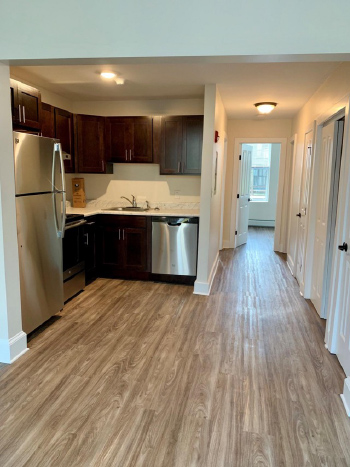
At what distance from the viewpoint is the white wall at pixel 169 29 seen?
193 cm

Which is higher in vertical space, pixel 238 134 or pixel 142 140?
pixel 238 134

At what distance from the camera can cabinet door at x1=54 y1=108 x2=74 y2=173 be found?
14.0 ft

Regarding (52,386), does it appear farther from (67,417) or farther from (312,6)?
(312,6)

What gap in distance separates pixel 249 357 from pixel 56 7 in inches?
113

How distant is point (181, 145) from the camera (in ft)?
15.0

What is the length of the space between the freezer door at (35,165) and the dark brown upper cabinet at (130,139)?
67.5 inches

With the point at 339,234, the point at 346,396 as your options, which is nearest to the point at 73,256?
the point at 339,234

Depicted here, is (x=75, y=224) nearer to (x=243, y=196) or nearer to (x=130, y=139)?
(x=130, y=139)

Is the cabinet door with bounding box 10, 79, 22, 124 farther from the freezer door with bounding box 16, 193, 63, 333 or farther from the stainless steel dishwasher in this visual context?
the stainless steel dishwasher

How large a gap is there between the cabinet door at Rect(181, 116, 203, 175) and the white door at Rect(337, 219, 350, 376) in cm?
244

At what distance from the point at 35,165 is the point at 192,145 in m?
2.28

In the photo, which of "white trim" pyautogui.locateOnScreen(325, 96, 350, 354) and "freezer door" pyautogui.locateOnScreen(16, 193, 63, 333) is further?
"freezer door" pyautogui.locateOnScreen(16, 193, 63, 333)

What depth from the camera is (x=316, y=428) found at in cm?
198

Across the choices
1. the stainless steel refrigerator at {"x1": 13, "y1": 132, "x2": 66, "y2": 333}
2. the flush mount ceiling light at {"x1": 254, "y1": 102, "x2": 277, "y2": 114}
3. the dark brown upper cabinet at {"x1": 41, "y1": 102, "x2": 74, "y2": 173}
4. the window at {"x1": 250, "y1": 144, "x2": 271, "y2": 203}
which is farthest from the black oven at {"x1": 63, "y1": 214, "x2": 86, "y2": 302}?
the window at {"x1": 250, "y1": 144, "x2": 271, "y2": 203}
